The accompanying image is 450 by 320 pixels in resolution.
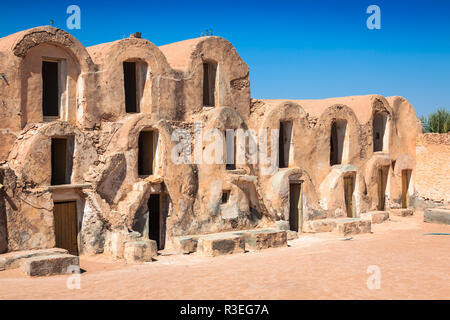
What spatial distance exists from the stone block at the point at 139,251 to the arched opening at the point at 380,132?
14446 millimetres

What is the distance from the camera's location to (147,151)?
57.6ft

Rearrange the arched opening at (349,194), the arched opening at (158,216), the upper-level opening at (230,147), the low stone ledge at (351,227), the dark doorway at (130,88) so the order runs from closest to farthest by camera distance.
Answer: the arched opening at (158,216)
the dark doorway at (130,88)
the upper-level opening at (230,147)
the low stone ledge at (351,227)
the arched opening at (349,194)

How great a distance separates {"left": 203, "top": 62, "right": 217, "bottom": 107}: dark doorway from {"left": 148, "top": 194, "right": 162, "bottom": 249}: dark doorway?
4.15 metres

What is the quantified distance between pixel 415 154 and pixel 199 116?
12.9 metres

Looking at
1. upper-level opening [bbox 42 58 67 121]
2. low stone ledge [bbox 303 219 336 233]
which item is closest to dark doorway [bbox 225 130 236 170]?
low stone ledge [bbox 303 219 336 233]

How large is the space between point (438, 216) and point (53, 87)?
15.5 metres

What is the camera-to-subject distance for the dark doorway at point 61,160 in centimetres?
1564

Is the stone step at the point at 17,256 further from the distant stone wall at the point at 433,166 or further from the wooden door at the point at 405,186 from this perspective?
the distant stone wall at the point at 433,166

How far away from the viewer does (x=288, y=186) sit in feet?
66.0

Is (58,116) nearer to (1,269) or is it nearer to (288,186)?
(1,269)

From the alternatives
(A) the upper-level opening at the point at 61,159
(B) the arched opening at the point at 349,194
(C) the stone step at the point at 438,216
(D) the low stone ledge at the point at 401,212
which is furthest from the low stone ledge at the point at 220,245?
(D) the low stone ledge at the point at 401,212

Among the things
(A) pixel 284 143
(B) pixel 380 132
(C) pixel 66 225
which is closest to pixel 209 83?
(A) pixel 284 143

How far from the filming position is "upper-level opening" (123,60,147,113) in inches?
691
